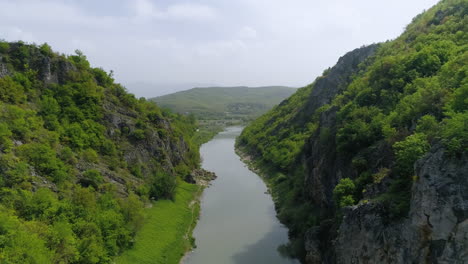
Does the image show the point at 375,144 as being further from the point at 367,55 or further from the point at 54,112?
the point at 367,55

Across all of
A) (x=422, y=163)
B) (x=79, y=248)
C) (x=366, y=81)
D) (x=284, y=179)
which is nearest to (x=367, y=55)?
(x=366, y=81)

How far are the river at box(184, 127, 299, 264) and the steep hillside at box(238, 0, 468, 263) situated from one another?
8.99 ft

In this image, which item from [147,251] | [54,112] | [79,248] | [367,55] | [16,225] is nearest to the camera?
[16,225]

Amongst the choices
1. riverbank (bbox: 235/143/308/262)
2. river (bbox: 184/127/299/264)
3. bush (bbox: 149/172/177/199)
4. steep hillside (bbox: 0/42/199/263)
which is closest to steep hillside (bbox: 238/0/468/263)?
riverbank (bbox: 235/143/308/262)

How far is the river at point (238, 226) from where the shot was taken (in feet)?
118

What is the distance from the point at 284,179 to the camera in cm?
6309

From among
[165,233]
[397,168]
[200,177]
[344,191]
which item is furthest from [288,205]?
[200,177]

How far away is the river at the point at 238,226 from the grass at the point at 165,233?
1492mm

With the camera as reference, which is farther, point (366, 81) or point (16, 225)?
point (366, 81)

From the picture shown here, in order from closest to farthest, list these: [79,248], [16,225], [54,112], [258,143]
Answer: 1. [16,225]
2. [79,248]
3. [54,112]
4. [258,143]

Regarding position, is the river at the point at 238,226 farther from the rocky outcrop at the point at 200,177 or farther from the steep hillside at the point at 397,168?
the steep hillside at the point at 397,168

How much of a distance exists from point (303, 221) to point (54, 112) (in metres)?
38.9

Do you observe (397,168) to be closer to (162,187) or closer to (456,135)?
(456,135)

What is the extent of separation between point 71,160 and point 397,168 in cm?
3706
